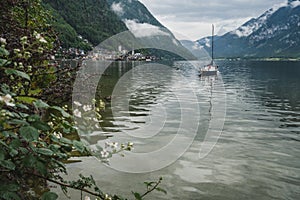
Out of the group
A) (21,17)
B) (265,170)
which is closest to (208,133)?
(265,170)

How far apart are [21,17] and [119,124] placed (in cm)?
1037

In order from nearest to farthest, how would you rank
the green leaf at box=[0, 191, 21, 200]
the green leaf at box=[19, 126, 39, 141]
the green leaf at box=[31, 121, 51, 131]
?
the green leaf at box=[19, 126, 39, 141] → the green leaf at box=[31, 121, 51, 131] → the green leaf at box=[0, 191, 21, 200]

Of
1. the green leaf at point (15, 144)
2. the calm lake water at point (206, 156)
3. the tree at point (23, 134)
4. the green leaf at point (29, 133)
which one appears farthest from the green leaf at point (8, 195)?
the calm lake water at point (206, 156)

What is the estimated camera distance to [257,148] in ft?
46.8

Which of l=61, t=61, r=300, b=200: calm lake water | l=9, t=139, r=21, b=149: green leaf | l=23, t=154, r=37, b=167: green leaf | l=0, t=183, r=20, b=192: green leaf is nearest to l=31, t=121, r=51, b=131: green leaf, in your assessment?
l=9, t=139, r=21, b=149: green leaf

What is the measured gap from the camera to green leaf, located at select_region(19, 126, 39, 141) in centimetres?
268

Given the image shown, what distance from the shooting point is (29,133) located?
8.95 ft

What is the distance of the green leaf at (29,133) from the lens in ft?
8.81

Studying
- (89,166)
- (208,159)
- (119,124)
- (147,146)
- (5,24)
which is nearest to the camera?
(5,24)

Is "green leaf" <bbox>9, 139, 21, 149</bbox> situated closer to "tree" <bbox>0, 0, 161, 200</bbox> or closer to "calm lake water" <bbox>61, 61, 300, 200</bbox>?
"tree" <bbox>0, 0, 161, 200</bbox>

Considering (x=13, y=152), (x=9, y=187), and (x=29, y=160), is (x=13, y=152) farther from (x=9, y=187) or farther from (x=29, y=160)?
(x=9, y=187)

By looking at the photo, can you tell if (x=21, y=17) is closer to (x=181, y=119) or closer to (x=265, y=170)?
(x=265, y=170)

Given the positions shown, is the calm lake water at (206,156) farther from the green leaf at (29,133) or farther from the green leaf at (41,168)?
the green leaf at (29,133)

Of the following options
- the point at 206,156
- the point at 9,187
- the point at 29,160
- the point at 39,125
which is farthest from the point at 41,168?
the point at 206,156
